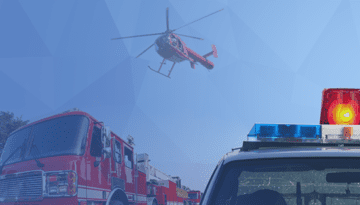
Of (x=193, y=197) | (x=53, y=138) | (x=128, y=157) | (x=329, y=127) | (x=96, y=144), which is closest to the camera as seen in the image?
(x=329, y=127)

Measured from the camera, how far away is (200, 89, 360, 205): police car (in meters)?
2.53

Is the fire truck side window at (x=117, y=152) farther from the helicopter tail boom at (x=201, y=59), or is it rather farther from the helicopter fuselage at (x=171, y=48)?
the helicopter tail boom at (x=201, y=59)

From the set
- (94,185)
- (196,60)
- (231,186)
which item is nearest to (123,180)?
(94,185)

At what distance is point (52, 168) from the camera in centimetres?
855

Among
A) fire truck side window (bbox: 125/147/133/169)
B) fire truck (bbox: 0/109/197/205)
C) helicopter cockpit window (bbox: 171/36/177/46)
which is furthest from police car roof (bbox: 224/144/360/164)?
helicopter cockpit window (bbox: 171/36/177/46)

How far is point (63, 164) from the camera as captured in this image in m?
8.55

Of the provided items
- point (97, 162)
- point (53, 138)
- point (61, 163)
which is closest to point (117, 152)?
point (97, 162)

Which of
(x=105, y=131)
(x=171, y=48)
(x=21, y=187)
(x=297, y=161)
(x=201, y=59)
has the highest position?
(x=201, y=59)

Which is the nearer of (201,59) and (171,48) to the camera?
(171,48)

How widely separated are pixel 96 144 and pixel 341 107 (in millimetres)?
6379

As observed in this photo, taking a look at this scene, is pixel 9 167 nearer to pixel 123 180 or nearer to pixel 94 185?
pixel 94 185

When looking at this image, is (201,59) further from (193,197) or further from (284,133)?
(284,133)

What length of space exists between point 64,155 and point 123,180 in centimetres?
236

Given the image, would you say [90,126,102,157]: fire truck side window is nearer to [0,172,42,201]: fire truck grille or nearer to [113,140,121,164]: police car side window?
[113,140,121,164]: police car side window
